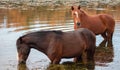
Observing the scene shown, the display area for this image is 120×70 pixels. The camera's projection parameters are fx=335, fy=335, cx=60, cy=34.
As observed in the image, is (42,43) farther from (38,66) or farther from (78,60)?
(78,60)

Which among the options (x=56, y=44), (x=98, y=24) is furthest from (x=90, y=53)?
(x=98, y=24)

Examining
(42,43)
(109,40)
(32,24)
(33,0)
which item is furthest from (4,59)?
(33,0)

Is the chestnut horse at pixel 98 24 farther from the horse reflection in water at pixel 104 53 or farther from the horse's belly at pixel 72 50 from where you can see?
the horse's belly at pixel 72 50

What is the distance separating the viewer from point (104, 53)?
1195 cm

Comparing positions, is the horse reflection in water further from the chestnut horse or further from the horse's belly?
the horse's belly

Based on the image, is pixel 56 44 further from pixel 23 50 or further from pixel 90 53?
pixel 90 53

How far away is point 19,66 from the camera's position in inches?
380

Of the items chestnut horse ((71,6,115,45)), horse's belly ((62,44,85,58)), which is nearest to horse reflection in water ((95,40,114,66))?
chestnut horse ((71,6,115,45))

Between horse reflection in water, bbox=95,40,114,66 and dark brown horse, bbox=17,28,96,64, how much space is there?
81 cm

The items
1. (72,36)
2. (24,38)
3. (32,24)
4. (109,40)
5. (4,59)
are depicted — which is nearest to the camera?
(24,38)

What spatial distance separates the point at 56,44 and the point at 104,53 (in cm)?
312

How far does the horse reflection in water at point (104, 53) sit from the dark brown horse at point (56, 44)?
2.65ft

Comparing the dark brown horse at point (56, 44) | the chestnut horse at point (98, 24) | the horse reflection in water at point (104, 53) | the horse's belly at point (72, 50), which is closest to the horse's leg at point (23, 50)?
the dark brown horse at point (56, 44)

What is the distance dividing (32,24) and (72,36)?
8384 millimetres
